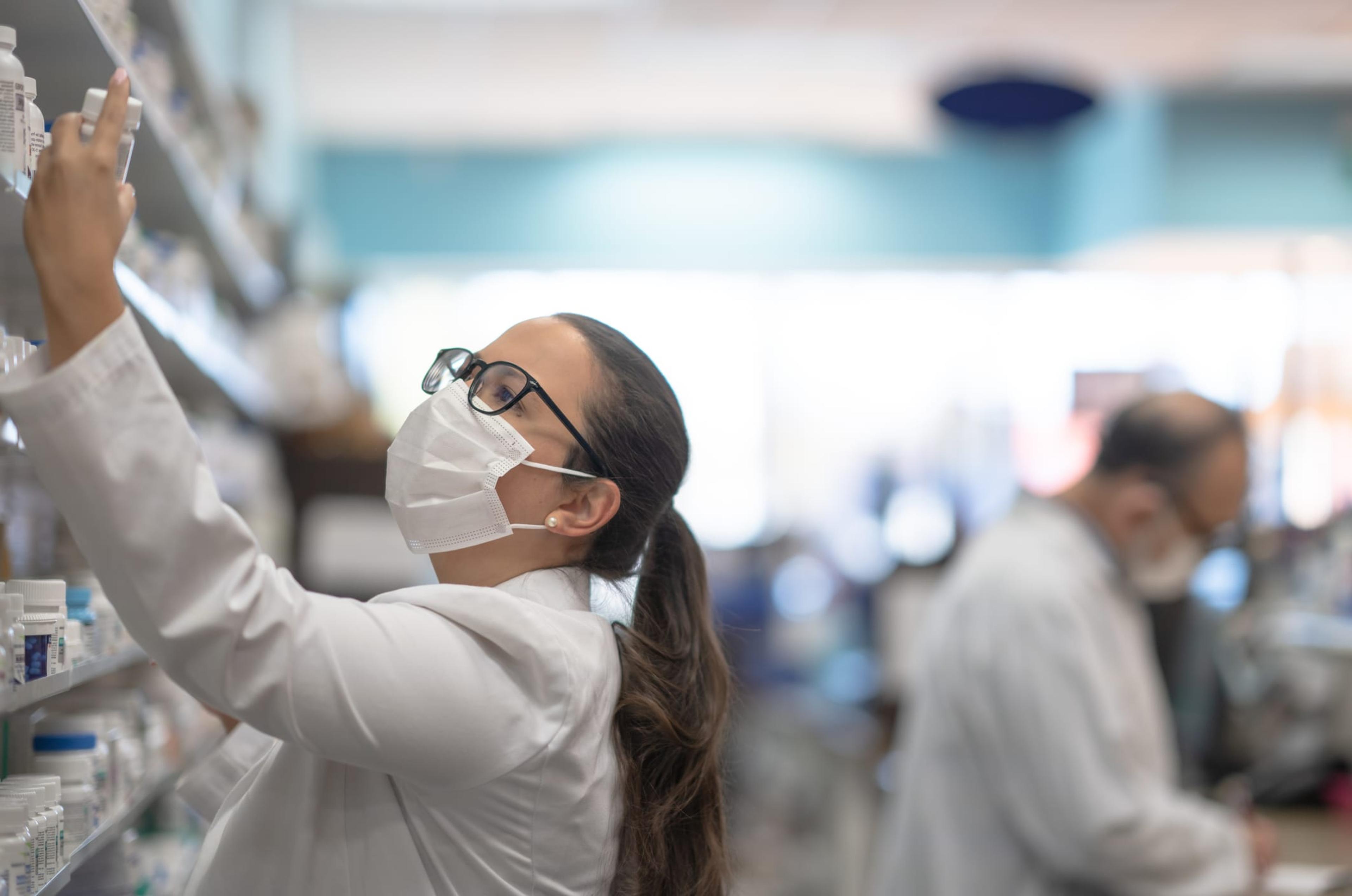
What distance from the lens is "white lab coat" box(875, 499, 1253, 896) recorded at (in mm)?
2227

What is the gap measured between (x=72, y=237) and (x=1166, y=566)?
220cm

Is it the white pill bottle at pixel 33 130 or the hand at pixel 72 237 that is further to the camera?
the white pill bottle at pixel 33 130

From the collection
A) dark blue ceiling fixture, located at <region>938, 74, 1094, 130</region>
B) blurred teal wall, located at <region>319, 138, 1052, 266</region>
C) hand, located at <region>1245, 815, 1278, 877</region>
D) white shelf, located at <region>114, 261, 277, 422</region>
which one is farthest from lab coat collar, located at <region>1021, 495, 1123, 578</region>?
blurred teal wall, located at <region>319, 138, 1052, 266</region>

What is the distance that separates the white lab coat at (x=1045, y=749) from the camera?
87.7 inches

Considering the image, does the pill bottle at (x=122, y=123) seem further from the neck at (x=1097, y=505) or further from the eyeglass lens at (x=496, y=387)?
the neck at (x=1097, y=505)

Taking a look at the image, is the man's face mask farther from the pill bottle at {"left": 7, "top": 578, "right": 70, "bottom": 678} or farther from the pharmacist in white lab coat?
the pill bottle at {"left": 7, "top": 578, "right": 70, "bottom": 678}

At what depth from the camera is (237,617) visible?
0.99m

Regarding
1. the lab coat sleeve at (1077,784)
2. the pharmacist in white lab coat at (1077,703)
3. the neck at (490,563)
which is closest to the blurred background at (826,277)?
the pharmacist in white lab coat at (1077,703)

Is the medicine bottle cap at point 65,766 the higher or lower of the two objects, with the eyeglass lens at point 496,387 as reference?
lower

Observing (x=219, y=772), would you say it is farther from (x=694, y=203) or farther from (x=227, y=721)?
(x=694, y=203)

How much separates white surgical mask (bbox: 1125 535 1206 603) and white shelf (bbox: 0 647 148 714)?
1889 mm

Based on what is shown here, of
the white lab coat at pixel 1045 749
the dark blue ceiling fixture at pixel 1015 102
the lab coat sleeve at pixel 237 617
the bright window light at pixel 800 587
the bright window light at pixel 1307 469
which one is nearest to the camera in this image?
the lab coat sleeve at pixel 237 617

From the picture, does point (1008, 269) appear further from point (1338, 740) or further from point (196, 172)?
point (196, 172)

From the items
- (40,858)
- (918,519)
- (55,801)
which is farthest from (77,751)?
(918,519)
